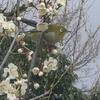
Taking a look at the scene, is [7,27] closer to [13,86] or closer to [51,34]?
[13,86]

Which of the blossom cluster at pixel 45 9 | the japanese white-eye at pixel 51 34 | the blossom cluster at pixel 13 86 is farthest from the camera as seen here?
the japanese white-eye at pixel 51 34

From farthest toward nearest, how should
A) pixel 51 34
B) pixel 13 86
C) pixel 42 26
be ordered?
1. pixel 51 34
2. pixel 42 26
3. pixel 13 86

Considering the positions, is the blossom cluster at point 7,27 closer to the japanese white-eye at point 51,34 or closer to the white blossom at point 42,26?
the white blossom at point 42,26

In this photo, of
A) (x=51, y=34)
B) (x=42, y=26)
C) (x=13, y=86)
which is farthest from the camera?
(x=51, y=34)

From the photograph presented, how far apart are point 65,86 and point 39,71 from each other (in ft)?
9.96

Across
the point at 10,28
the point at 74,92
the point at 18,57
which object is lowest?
the point at 74,92

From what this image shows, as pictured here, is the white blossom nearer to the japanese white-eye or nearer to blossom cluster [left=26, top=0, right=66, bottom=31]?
blossom cluster [left=26, top=0, right=66, bottom=31]

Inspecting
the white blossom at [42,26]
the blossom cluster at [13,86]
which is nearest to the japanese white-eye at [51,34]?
the white blossom at [42,26]

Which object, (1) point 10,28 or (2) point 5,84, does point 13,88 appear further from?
(1) point 10,28

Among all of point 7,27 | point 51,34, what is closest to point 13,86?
point 7,27

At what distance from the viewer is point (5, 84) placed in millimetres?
1128

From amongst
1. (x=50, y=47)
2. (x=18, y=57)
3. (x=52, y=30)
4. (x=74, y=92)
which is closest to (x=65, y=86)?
(x=74, y=92)

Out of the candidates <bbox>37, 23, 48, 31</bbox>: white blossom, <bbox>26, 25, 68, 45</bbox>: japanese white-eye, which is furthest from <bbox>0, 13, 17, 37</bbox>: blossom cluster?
<bbox>26, 25, 68, 45</bbox>: japanese white-eye

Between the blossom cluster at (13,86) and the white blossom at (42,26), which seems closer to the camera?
the blossom cluster at (13,86)
